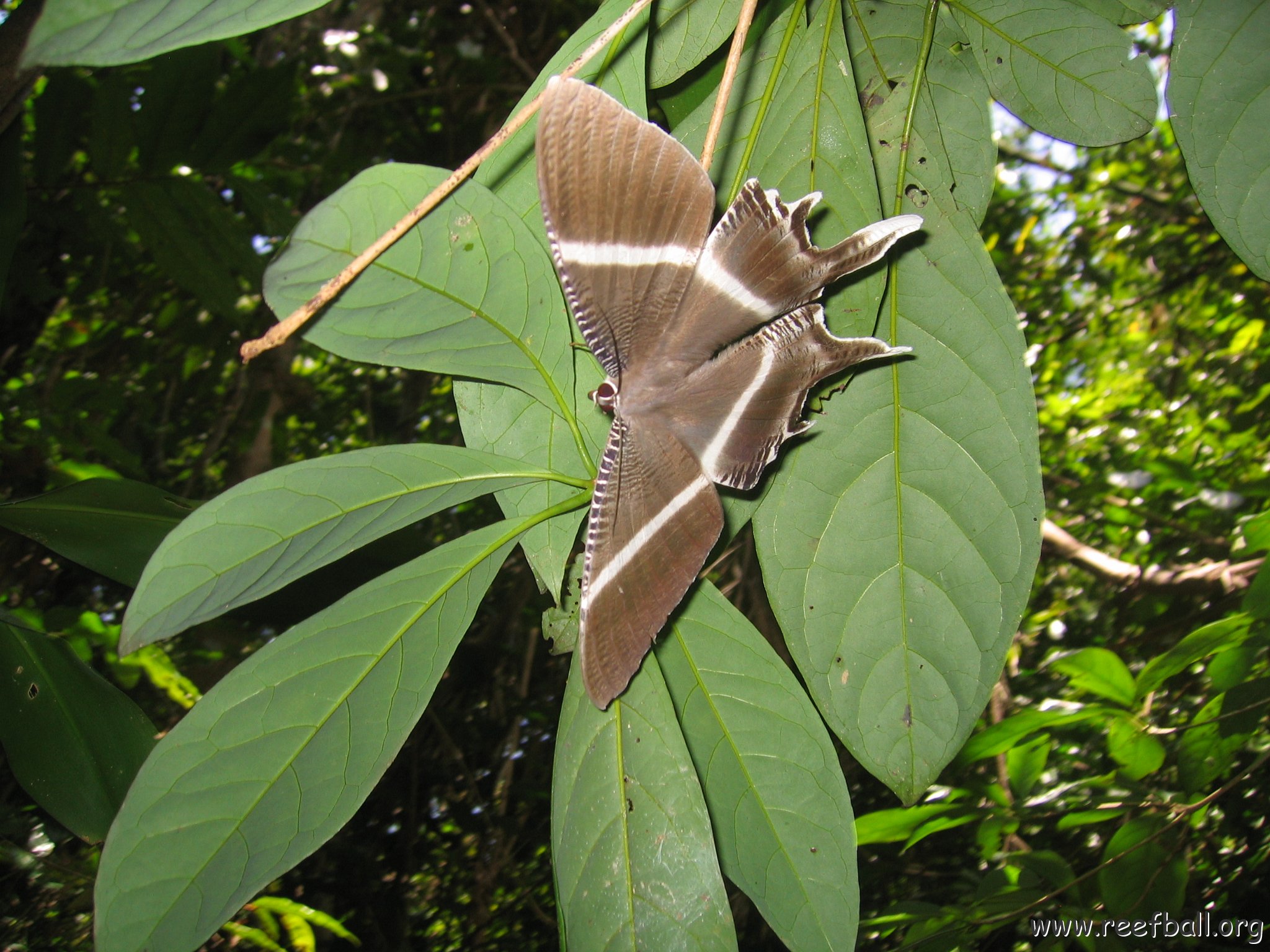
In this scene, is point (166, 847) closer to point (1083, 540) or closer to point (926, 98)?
point (926, 98)

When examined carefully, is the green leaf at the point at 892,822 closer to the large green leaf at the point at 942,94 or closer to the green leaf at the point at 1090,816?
the green leaf at the point at 1090,816

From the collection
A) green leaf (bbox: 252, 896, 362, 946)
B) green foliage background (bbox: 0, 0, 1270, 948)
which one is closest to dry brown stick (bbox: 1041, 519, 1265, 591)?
green foliage background (bbox: 0, 0, 1270, 948)

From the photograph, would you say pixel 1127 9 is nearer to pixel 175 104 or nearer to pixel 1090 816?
pixel 1090 816

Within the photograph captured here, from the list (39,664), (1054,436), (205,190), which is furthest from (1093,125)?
(1054,436)

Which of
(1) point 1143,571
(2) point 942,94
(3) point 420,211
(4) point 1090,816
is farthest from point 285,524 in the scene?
(1) point 1143,571

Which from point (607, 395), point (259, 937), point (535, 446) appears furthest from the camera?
point (259, 937)

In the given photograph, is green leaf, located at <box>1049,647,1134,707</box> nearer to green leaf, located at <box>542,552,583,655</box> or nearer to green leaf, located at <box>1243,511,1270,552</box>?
green leaf, located at <box>1243,511,1270,552</box>
